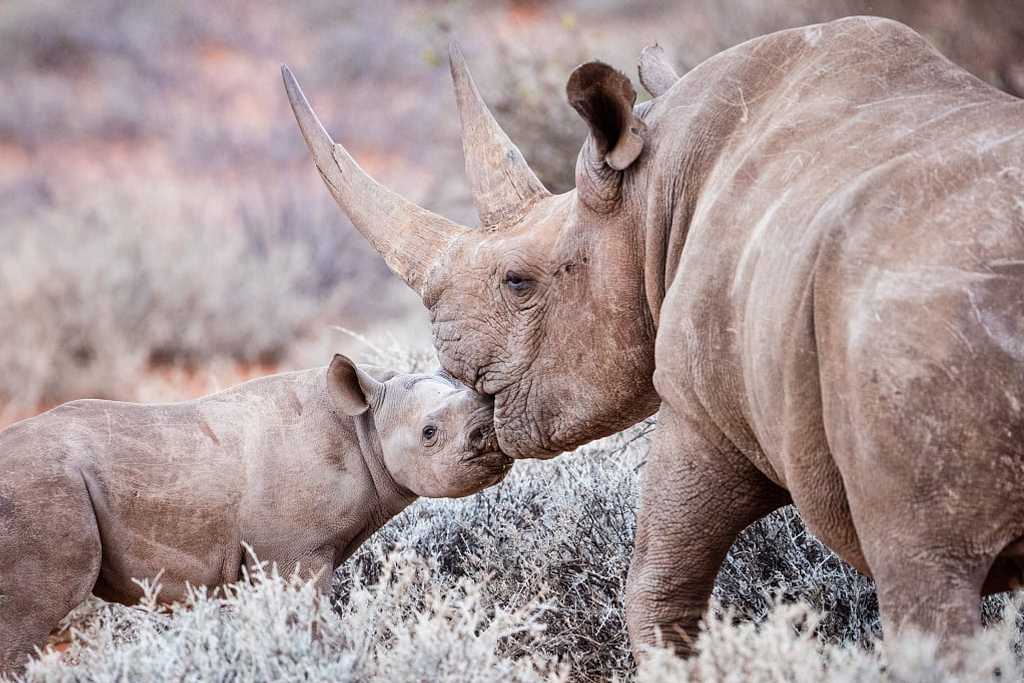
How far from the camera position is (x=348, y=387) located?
5.56m

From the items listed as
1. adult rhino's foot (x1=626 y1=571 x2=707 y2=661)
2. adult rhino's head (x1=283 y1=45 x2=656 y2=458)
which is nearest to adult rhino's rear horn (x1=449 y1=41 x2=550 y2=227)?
adult rhino's head (x1=283 y1=45 x2=656 y2=458)

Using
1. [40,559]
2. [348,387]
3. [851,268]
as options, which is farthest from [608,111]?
[40,559]

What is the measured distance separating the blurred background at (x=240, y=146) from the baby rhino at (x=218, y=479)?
2.46 meters

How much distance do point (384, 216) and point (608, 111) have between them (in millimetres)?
1049

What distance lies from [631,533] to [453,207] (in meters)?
8.00

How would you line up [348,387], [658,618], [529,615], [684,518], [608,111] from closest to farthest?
1. [684,518]
2. [658,618]
3. [608,111]
4. [529,615]
5. [348,387]

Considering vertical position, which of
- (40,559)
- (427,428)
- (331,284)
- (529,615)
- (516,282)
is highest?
(516,282)

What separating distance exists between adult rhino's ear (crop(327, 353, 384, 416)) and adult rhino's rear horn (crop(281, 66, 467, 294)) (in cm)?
83

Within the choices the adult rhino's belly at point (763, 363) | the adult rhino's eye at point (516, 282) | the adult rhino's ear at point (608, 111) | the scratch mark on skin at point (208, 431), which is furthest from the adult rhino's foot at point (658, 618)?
the scratch mark on skin at point (208, 431)

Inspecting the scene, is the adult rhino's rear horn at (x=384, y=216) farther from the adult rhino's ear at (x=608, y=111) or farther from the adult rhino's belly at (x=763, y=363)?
the adult rhino's belly at (x=763, y=363)

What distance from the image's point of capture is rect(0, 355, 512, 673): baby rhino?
4848 mm

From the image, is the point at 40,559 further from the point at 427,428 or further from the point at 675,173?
the point at 675,173

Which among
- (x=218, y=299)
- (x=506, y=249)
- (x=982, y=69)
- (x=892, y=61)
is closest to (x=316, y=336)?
(x=218, y=299)

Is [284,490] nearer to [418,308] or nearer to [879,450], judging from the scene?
[879,450]
